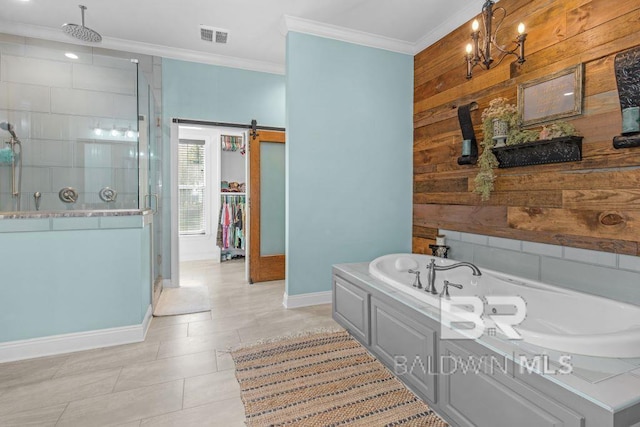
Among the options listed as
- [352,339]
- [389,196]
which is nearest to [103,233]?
[352,339]

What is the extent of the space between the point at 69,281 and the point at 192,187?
3676 mm

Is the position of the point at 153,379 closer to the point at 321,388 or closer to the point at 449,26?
the point at 321,388

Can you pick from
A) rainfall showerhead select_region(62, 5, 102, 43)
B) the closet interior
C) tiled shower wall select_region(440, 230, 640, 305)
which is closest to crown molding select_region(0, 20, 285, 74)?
rainfall showerhead select_region(62, 5, 102, 43)

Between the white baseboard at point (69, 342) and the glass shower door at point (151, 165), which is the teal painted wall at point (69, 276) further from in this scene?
the glass shower door at point (151, 165)

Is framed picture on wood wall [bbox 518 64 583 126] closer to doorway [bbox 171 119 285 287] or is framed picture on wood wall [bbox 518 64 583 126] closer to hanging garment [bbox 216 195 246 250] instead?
doorway [bbox 171 119 285 287]

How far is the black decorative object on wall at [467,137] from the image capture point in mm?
2791

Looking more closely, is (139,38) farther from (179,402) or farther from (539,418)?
(539,418)

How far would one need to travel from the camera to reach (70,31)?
2723mm

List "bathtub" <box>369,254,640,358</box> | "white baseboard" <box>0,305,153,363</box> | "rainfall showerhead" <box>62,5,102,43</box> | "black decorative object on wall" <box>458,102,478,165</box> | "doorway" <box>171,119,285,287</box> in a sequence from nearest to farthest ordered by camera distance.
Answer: "bathtub" <box>369,254,640,358</box>, "white baseboard" <box>0,305,153,363</box>, "rainfall showerhead" <box>62,5,102,43</box>, "black decorative object on wall" <box>458,102,478,165</box>, "doorway" <box>171,119,285,287</box>

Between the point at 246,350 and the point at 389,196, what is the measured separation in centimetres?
221

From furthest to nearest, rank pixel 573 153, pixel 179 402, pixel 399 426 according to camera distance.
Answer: pixel 573 153
pixel 179 402
pixel 399 426

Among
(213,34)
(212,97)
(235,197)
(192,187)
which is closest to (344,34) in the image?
(213,34)

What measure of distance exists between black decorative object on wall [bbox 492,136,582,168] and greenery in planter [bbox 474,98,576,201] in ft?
0.16

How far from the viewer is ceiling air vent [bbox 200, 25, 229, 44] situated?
10.9ft
